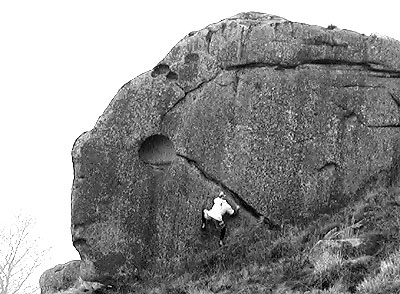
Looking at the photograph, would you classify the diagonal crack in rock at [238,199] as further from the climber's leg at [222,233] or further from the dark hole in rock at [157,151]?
the climber's leg at [222,233]

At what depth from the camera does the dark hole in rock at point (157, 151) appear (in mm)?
17594

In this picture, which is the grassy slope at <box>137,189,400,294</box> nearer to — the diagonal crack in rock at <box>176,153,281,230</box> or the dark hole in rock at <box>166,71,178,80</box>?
the diagonal crack in rock at <box>176,153,281,230</box>

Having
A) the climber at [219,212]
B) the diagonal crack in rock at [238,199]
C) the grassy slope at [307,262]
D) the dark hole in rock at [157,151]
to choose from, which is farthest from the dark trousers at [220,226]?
the dark hole in rock at [157,151]

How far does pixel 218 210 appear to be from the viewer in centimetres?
1622

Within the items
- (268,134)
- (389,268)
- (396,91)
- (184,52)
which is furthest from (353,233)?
(184,52)

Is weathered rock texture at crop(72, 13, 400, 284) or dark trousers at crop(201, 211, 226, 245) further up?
weathered rock texture at crop(72, 13, 400, 284)

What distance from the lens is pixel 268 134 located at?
17172mm

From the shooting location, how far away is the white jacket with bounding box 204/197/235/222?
1622 cm

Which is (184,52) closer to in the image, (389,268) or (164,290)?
(164,290)

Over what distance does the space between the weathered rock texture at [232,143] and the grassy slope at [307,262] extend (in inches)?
26.1

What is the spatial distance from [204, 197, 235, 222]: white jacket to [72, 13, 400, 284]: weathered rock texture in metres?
0.61

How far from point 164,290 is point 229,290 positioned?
256cm

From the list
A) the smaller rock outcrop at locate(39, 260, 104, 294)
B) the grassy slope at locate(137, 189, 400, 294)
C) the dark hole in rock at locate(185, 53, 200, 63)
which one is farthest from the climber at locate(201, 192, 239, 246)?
the smaller rock outcrop at locate(39, 260, 104, 294)

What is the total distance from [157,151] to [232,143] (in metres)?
2.40
